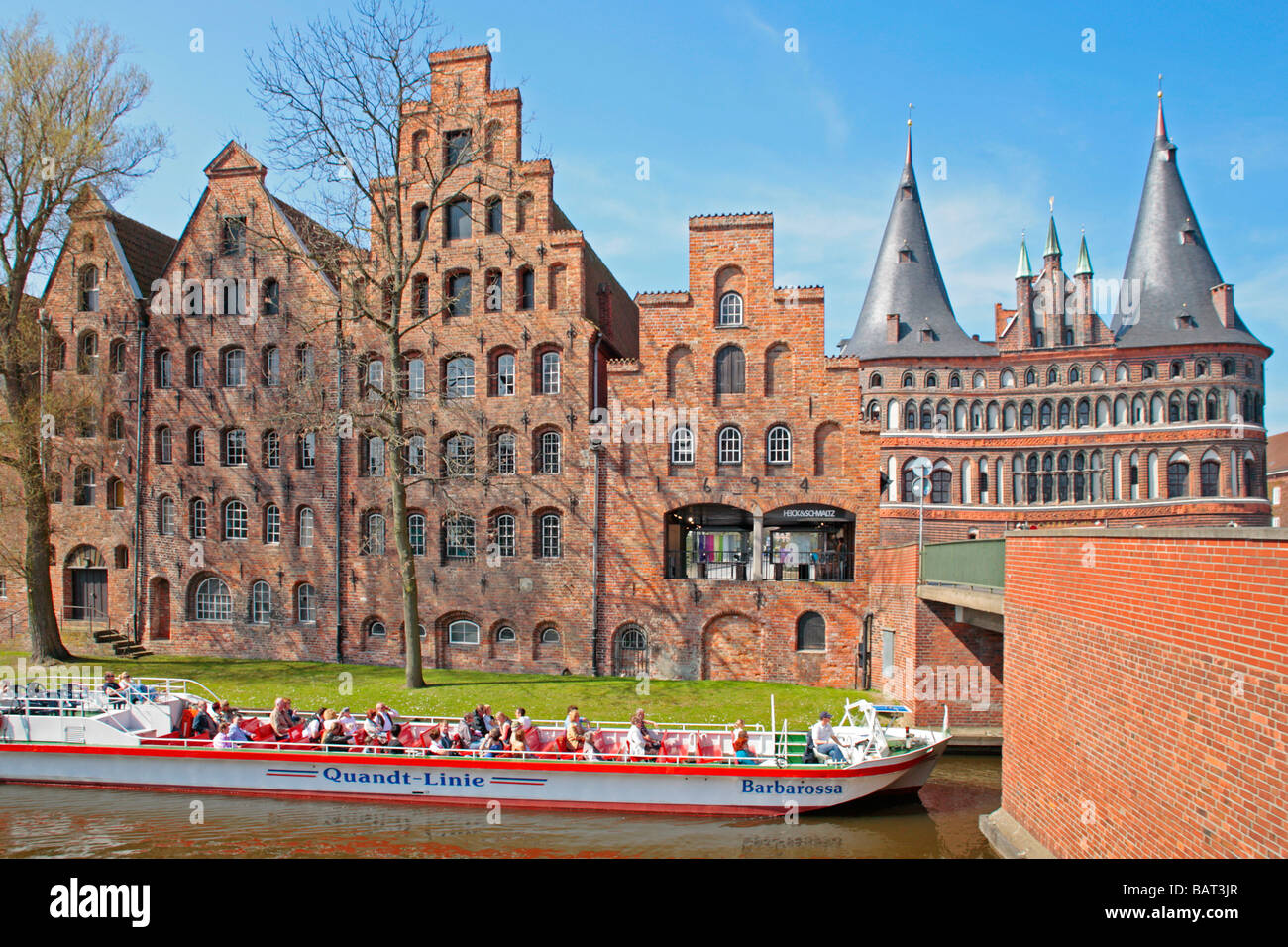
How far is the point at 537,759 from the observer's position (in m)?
15.9

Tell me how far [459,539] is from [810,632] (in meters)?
11.2

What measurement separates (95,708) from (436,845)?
972 centimetres

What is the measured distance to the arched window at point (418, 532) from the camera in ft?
87.4

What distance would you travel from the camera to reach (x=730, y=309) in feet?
82.6

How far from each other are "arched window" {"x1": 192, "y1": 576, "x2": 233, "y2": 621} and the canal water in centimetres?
1120

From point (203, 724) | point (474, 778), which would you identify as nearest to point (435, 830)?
point (474, 778)

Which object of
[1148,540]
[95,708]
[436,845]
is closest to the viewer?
[1148,540]

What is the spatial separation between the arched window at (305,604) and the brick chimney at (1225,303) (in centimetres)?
4529

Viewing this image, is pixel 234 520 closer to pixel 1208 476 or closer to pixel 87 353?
pixel 87 353

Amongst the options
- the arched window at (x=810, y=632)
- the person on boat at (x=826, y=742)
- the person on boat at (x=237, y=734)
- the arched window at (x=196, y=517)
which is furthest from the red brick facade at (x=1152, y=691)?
the arched window at (x=196, y=517)

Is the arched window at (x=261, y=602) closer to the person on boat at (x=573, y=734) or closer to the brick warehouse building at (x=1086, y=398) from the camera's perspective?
the person on boat at (x=573, y=734)

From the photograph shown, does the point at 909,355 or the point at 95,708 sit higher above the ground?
the point at 909,355

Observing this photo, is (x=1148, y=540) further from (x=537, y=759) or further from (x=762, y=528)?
(x=762, y=528)

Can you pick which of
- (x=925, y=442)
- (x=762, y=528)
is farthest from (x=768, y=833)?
(x=925, y=442)
